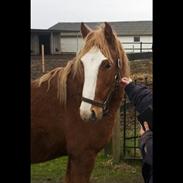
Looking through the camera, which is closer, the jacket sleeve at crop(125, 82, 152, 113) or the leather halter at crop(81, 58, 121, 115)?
the jacket sleeve at crop(125, 82, 152, 113)

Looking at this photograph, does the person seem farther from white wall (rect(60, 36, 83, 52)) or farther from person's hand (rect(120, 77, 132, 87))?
white wall (rect(60, 36, 83, 52))

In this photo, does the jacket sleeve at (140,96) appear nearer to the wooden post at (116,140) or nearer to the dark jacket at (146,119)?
the dark jacket at (146,119)

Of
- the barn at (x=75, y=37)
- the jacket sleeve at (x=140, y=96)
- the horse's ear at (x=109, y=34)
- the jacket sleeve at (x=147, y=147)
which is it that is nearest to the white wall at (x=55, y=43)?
the barn at (x=75, y=37)

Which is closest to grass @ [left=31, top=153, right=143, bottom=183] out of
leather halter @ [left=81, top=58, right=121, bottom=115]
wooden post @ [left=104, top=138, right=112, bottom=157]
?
wooden post @ [left=104, top=138, right=112, bottom=157]

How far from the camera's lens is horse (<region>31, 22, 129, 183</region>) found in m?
1.79

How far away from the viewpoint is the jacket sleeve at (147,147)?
154 cm

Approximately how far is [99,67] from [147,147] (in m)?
0.44

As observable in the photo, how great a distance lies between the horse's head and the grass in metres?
0.24

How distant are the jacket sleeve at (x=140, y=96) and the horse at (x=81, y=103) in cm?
13
